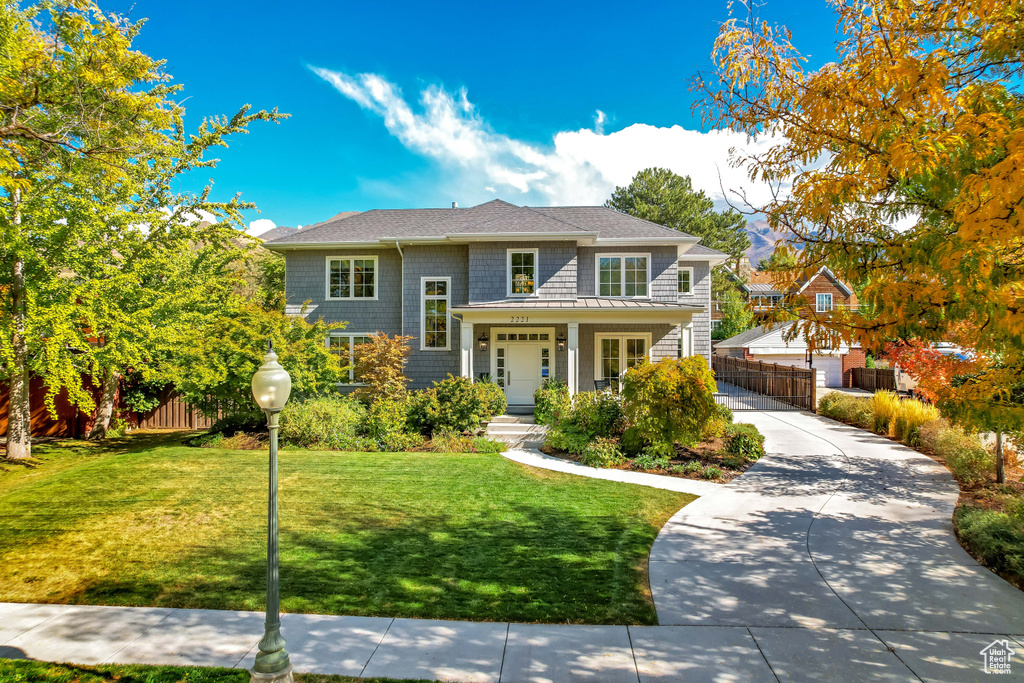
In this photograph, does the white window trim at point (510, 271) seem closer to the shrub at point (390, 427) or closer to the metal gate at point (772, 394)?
the shrub at point (390, 427)

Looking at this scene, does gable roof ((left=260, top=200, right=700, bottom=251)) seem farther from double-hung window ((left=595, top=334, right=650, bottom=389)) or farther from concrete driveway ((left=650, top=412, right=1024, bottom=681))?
concrete driveway ((left=650, top=412, right=1024, bottom=681))

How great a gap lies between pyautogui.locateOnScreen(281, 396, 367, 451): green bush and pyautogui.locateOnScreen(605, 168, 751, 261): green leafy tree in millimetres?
33372

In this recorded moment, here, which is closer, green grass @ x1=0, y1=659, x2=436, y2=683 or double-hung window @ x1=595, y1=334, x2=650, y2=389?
green grass @ x1=0, y1=659, x2=436, y2=683

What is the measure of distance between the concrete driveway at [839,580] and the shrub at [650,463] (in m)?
1.41

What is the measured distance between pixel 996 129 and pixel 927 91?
62cm

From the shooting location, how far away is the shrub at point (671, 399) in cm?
1004

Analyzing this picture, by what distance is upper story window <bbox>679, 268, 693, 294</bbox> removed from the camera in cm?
1847

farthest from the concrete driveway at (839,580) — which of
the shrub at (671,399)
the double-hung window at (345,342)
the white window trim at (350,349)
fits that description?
the double-hung window at (345,342)

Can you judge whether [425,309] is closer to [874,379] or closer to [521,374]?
[521,374]

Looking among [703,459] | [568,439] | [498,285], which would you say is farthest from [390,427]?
[703,459]

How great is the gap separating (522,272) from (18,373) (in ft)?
42.3

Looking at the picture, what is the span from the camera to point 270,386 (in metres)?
3.79

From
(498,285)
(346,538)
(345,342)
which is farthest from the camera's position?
(345,342)

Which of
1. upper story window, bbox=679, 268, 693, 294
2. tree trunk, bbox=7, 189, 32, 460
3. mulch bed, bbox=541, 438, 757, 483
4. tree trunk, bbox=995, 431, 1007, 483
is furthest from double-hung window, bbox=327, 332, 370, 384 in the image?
tree trunk, bbox=995, 431, 1007, 483
